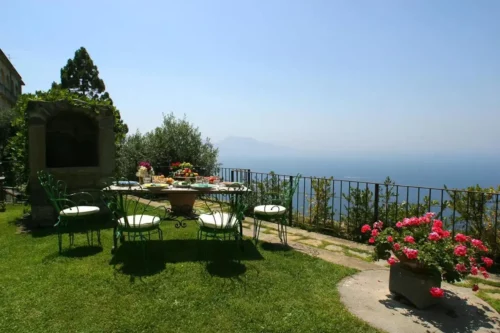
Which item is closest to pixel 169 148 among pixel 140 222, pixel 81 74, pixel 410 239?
pixel 140 222

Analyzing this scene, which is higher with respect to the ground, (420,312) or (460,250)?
(460,250)

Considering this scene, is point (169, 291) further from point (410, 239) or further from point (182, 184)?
point (410, 239)

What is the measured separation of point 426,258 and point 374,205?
8.73ft

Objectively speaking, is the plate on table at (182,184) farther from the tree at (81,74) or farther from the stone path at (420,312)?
the tree at (81,74)

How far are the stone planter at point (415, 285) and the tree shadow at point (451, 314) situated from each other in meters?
0.07

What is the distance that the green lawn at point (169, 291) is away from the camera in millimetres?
2504

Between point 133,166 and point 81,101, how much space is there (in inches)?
181

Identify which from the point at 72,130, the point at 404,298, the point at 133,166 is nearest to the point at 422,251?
the point at 404,298

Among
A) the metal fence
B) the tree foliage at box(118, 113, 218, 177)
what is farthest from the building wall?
the metal fence

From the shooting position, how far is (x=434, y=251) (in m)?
2.63

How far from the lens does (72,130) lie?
7.21m

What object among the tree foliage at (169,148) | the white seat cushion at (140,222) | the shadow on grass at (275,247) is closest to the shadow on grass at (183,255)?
the shadow on grass at (275,247)

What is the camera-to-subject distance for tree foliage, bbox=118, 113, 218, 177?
10.5m

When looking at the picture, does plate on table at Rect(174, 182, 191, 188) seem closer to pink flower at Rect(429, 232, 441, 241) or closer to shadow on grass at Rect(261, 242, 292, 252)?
shadow on grass at Rect(261, 242, 292, 252)
